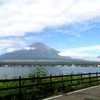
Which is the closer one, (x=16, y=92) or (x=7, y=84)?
(x=16, y=92)

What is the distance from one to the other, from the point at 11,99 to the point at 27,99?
2.98 ft

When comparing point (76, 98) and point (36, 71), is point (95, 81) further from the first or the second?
point (76, 98)

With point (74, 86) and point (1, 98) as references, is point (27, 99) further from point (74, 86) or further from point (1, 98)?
point (74, 86)

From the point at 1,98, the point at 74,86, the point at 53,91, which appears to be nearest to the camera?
the point at 1,98

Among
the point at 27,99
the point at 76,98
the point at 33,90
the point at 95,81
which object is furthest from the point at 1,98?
the point at 95,81

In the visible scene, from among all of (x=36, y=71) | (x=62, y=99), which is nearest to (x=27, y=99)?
(x=62, y=99)

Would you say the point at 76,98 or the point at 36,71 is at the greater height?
the point at 36,71

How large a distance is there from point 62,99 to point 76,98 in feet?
3.09

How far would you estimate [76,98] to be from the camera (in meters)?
14.5

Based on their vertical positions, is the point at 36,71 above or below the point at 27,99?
above

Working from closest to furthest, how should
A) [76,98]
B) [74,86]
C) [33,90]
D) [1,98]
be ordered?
[1,98] → [76,98] → [33,90] → [74,86]

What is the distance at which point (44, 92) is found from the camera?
1672 cm

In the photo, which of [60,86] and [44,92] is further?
[60,86]

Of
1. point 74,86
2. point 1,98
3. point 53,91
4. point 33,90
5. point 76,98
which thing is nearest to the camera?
point 1,98
